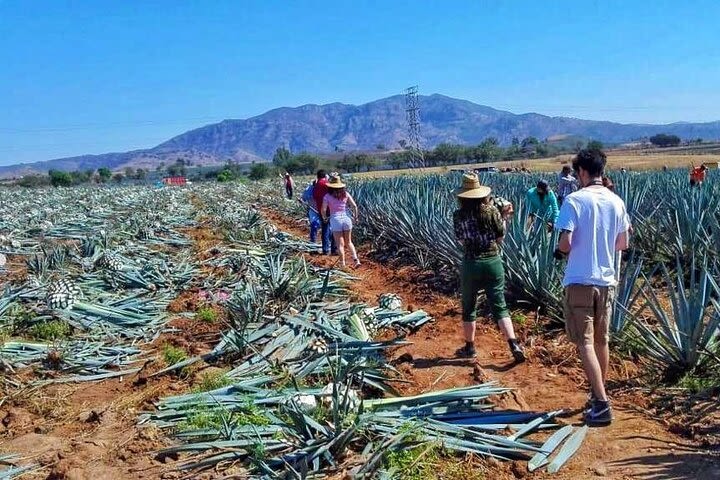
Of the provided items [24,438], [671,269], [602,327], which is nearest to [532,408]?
[602,327]

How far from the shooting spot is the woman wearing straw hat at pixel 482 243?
4.95 metres

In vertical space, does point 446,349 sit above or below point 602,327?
below

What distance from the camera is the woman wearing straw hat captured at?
4953 millimetres

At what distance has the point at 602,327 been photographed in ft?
12.7

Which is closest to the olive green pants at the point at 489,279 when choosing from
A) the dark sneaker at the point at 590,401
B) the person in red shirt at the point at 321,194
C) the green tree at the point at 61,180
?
the dark sneaker at the point at 590,401

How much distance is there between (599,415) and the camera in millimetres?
3801

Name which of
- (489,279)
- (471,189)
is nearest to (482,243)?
(489,279)

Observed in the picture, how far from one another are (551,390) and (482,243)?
3.95 feet

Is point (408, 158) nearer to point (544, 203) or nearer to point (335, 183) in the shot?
point (544, 203)

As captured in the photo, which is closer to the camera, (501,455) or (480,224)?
(501,455)

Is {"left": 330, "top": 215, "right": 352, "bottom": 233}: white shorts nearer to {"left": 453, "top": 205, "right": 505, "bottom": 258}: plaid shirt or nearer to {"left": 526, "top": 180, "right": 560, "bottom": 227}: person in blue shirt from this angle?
{"left": 526, "top": 180, "right": 560, "bottom": 227}: person in blue shirt

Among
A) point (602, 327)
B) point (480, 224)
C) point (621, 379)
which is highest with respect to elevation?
point (480, 224)

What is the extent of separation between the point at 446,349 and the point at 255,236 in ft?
23.6

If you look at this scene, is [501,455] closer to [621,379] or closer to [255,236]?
[621,379]
